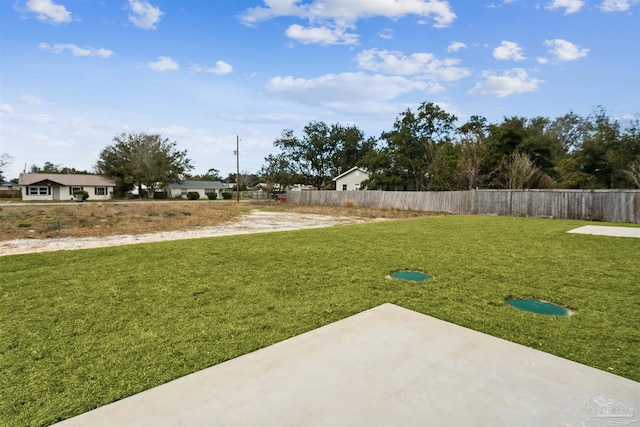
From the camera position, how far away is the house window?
113 ft

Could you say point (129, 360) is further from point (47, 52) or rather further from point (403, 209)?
point (403, 209)

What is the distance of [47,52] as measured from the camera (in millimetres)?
10734

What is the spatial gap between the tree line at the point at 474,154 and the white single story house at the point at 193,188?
11.5m

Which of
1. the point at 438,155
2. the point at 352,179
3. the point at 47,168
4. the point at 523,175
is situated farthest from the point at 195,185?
the point at 523,175

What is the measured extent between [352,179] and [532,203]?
20509 millimetres

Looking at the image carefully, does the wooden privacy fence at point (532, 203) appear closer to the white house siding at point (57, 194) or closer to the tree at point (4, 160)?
the white house siding at point (57, 194)

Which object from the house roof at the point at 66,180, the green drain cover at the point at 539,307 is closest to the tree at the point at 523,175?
the green drain cover at the point at 539,307

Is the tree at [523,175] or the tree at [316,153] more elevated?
the tree at [316,153]

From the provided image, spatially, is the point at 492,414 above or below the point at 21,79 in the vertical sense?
below

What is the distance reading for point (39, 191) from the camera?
34.9m

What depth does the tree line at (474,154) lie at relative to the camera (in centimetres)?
2120

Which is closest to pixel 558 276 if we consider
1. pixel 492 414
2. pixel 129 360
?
pixel 492 414

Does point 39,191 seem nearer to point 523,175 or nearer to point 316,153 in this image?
point 316,153

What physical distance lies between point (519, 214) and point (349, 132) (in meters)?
29.1
